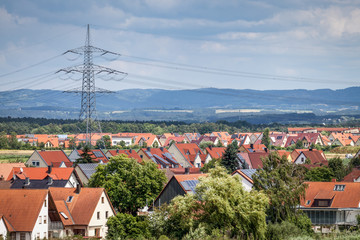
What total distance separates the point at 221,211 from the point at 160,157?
250ft

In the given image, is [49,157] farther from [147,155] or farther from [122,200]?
[122,200]

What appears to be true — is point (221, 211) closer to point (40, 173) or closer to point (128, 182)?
point (128, 182)

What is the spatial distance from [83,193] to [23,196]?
7.96 m

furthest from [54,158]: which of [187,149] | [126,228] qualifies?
[126,228]

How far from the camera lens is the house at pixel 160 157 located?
121 m

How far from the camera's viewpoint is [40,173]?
83438 mm

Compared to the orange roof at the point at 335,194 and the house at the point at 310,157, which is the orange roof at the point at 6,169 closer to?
the orange roof at the point at 335,194

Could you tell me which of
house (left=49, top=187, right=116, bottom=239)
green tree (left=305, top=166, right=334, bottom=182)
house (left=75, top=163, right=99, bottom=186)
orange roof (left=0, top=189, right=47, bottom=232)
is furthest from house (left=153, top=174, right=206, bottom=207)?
green tree (left=305, top=166, right=334, bottom=182)

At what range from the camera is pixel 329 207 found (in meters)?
65.5

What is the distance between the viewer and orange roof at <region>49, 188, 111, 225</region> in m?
57.0

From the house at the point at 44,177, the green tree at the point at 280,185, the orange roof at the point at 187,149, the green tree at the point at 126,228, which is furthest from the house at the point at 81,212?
the orange roof at the point at 187,149

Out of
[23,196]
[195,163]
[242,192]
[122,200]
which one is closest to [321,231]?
[242,192]

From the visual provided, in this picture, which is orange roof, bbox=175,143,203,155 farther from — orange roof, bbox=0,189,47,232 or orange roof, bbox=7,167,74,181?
orange roof, bbox=0,189,47,232

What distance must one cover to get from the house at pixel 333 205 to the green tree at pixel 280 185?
372cm
